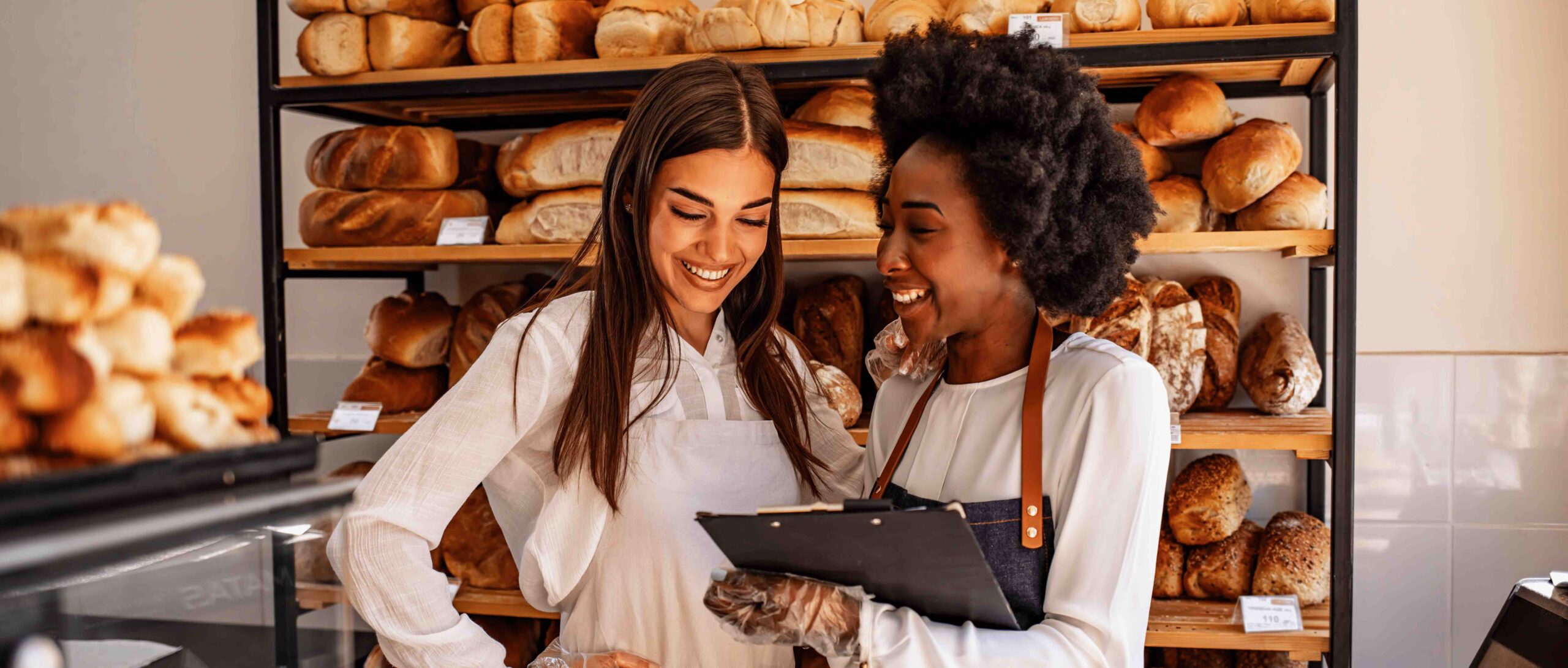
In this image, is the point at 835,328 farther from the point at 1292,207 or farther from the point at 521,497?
the point at 521,497

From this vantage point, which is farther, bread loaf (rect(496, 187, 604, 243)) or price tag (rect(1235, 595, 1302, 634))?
bread loaf (rect(496, 187, 604, 243))

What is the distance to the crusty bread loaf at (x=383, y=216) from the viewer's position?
2375mm

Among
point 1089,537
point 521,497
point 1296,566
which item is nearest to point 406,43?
point 521,497

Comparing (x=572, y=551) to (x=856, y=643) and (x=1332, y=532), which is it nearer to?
(x=856, y=643)

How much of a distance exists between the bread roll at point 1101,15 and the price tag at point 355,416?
5.90ft

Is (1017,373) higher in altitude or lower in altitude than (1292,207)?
lower

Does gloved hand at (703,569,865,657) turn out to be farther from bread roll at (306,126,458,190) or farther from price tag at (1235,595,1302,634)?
bread roll at (306,126,458,190)

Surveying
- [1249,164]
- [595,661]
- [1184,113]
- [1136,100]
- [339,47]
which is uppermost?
[339,47]

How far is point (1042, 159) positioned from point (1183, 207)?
1193mm

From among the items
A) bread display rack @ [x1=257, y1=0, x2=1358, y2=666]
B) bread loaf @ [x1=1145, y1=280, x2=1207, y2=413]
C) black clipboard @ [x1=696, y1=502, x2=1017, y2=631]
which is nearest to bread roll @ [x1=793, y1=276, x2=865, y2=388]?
bread display rack @ [x1=257, y1=0, x2=1358, y2=666]

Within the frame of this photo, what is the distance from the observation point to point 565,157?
2.30 metres

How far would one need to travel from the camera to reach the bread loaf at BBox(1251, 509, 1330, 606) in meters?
2.12

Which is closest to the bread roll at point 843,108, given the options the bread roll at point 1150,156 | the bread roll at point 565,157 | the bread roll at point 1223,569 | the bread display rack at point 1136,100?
the bread display rack at point 1136,100

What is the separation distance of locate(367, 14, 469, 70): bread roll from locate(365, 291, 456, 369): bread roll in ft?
1.93
